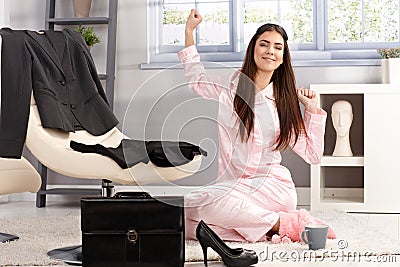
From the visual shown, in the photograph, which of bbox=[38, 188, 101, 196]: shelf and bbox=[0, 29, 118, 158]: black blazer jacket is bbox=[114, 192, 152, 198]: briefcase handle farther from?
bbox=[38, 188, 101, 196]: shelf

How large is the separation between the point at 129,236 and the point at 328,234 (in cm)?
92

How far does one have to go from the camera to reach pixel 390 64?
12.9 feet

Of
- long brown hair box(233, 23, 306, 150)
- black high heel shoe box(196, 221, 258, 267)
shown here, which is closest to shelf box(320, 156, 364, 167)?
long brown hair box(233, 23, 306, 150)

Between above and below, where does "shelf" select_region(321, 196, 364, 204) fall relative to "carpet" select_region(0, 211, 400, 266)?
above

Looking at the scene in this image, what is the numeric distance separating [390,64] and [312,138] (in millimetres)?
1077

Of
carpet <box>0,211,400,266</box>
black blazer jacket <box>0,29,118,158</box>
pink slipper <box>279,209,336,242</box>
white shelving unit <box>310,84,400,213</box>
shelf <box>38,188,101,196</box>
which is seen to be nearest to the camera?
carpet <box>0,211,400,266</box>

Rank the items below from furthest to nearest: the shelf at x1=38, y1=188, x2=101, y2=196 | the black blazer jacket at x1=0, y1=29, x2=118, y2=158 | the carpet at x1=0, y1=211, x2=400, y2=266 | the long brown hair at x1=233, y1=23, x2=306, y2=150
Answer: the shelf at x1=38, y1=188, x2=101, y2=196
the long brown hair at x1=233, y1=23, x2=306, y2=150
the black blazer jacket at x1=0, y1=29, x2=118, y2=158
the carpet at x1=0, y1=211, x2=400, y2=266

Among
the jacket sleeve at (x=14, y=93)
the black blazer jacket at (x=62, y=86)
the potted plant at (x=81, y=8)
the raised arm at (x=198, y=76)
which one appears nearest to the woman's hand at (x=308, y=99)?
the raised arm at (x=198, y=76)

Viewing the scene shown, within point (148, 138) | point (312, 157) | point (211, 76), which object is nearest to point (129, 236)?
point (148, 138)

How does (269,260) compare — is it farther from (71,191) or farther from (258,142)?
(71,191)

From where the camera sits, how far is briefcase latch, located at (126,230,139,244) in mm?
2289

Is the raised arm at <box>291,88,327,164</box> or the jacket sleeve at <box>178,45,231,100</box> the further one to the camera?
the raised arm at <box>291,88,327,164</box>

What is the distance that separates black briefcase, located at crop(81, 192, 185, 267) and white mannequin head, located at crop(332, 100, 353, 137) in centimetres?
187

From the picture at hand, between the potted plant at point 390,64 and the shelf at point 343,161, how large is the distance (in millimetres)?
465
